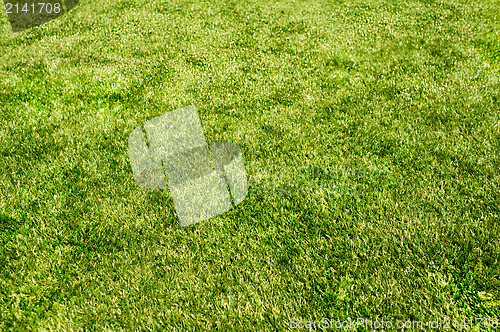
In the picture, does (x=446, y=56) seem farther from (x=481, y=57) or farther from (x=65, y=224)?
(x=65, y=224)
